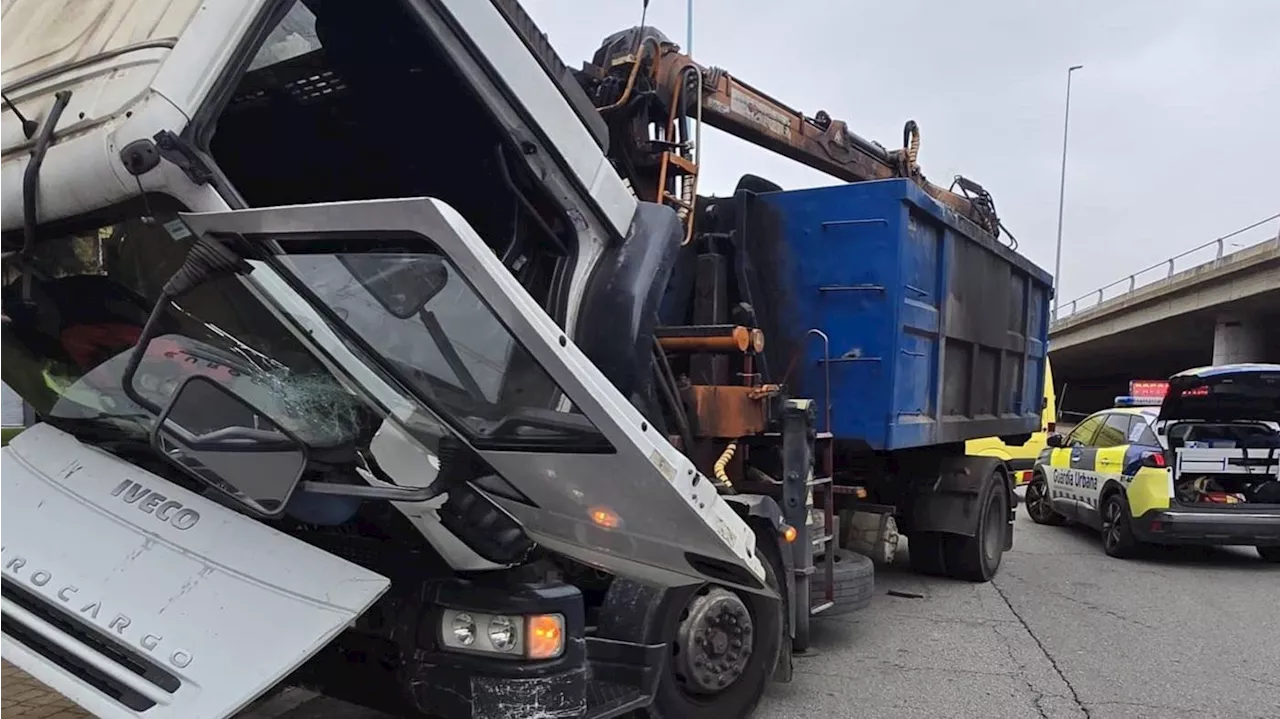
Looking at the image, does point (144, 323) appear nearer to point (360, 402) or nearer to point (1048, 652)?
point (360, 402)

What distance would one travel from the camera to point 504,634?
2.90 meters

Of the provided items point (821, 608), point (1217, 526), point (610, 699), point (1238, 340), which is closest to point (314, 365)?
point (610, 699)

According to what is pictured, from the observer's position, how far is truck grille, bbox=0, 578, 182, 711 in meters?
2.48

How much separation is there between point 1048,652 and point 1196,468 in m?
4.60

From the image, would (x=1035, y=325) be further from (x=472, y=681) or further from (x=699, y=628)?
(x=472, y=681)

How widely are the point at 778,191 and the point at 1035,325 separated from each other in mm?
4231

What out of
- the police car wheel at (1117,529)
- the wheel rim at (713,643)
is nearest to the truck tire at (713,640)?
the wheel rim at (713,643)

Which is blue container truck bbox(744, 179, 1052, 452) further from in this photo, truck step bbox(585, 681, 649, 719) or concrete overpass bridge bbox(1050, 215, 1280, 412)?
concrete overpass bridge bbox(1050, 215, 1280, 412)

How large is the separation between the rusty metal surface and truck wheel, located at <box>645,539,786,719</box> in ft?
2.13

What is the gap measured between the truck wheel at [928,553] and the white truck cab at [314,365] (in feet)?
17.0

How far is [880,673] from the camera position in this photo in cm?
549

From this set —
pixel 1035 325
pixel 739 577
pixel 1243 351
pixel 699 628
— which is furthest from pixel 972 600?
pixel 1243 351

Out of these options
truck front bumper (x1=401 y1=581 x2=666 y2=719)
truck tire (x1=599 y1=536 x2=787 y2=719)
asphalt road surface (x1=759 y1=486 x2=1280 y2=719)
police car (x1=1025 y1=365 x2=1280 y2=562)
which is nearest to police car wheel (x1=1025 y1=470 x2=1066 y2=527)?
police car (x1=1025 y1=365 x2=1280 y2=562)

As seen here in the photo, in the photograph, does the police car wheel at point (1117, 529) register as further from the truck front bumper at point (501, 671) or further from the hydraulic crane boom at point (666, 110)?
the truck front bumper at point (501, 671)
